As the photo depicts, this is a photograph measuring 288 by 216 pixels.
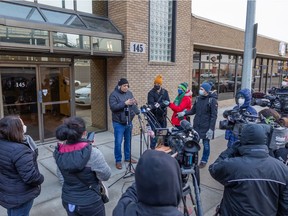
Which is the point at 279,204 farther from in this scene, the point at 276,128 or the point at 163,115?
the point at 163,115

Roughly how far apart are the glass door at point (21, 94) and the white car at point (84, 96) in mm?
1550

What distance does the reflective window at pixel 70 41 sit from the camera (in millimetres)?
5401

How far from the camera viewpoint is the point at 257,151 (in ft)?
6.04

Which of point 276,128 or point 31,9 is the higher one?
point 31,9

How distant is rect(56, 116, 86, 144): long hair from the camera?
2.04m

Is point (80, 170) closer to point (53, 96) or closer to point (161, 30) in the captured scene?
point (53, 96)

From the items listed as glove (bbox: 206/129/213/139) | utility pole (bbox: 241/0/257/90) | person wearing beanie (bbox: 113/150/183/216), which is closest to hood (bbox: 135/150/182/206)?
person wearing beanie (bbox: 113/150/183/216)

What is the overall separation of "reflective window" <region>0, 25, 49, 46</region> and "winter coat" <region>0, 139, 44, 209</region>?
330 cm

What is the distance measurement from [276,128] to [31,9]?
5549 mm

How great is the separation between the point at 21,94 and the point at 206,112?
169 inches

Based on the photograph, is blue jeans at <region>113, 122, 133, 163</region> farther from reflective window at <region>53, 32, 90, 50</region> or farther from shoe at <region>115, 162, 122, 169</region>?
reflective window at <region>53, 32, 90, 50</region>

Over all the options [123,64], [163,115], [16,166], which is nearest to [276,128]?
[16,166]

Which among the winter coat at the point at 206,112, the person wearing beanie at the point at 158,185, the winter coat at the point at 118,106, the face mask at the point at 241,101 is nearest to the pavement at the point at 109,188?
the winter coat at the point at 118,106

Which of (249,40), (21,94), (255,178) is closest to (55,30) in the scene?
(21,94)
